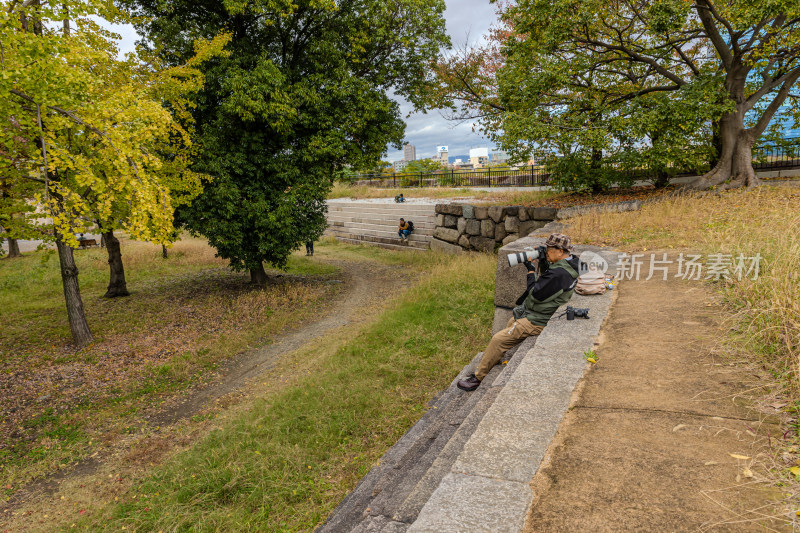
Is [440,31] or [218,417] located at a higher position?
[440,31]

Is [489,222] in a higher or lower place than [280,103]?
lower

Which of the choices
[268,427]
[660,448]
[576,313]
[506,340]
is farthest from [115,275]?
[660,448]

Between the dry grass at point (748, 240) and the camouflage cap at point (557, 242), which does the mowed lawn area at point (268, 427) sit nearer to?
the camouflage cap at point (557, 242)

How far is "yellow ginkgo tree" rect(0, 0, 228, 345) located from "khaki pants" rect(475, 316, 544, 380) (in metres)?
5.58

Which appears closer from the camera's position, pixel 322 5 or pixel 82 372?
pixel 82 372

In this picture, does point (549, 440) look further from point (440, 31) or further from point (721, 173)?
point (440, 31)

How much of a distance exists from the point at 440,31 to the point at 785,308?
13.4 m

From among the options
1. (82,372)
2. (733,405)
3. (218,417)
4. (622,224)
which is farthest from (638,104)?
(82,372)

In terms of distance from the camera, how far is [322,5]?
1101cm

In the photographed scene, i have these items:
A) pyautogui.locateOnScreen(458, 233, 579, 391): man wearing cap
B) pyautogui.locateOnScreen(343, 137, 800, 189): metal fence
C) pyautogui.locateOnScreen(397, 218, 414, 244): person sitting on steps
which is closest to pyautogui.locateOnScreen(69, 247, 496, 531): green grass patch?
pyautogui.locateOnScreen(458, 233, 579, 391): man wearing cap

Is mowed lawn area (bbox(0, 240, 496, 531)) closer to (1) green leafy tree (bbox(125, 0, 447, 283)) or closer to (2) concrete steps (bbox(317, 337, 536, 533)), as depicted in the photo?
(2) concrete steps (bbox(317, 337, 536, 533))

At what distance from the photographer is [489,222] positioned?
14.4m

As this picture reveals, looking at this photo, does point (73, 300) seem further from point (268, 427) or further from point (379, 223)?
point (379, 223)

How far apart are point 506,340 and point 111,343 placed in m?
8.69
